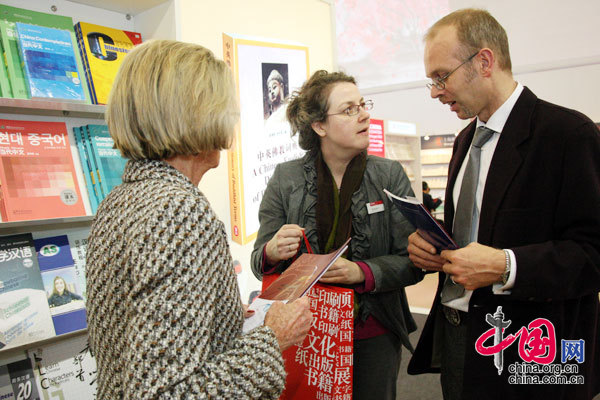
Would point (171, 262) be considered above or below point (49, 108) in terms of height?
below

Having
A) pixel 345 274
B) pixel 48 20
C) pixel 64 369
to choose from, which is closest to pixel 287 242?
pixel 345 274

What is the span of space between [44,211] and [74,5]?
1.18 meters

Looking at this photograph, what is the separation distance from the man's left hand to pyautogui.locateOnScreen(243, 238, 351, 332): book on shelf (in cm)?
39

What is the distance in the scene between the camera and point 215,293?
95 centimetres

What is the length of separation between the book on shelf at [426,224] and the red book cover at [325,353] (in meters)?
0.36

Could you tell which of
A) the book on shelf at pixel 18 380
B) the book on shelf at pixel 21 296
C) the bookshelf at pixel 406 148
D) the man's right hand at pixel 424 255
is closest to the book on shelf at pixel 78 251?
the book on shelf at pixel 21 296

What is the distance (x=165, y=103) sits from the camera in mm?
1040

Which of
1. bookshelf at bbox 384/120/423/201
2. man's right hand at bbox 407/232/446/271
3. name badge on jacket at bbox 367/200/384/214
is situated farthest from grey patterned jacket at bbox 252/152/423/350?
bookshelf at bbox 384/120/423/201

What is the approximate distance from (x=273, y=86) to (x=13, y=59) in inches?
63.9

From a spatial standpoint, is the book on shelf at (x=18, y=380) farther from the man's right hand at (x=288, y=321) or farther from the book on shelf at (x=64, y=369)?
the man's right hand at (x=288, y=321)

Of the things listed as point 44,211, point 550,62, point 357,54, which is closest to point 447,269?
point 44,211

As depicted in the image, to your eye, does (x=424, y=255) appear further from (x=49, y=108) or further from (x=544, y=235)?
(x=49, y=108)

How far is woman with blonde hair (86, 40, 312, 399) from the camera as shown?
2.77 ft

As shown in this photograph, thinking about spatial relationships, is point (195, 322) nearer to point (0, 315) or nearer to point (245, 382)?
point (245, 382)
